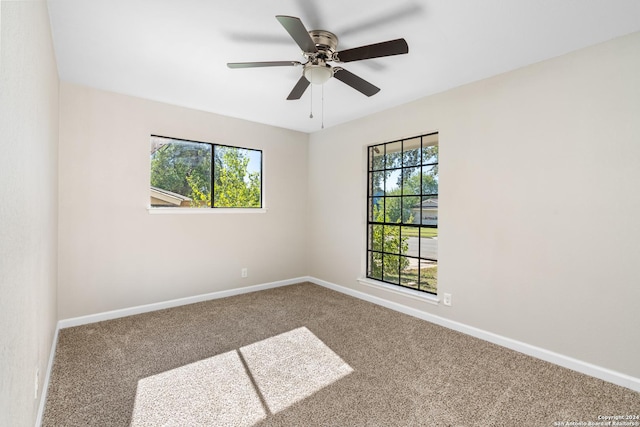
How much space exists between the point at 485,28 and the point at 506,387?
7.97ft

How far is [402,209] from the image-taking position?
3.82 m

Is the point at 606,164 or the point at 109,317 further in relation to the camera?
the point at 109,317

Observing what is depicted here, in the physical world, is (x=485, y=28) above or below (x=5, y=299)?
above

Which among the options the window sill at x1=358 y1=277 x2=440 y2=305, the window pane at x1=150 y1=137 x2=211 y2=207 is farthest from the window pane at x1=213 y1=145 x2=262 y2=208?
the window sill at x1=358 y1=277 x2=440 y2=305

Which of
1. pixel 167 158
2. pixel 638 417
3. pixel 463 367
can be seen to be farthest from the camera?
pixel 167 158

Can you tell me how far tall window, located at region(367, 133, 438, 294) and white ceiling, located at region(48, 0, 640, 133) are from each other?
0.81 metres

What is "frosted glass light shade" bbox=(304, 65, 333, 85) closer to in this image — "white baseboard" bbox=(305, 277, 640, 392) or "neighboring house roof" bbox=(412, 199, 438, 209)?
"neighboring house roof" bbox=(412, 199, 438, 209)

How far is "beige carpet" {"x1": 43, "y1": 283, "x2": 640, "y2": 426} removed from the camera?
178 centimetres

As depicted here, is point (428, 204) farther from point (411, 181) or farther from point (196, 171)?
point (196, 171)

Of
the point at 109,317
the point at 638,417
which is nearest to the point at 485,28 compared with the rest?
the point at 638,417

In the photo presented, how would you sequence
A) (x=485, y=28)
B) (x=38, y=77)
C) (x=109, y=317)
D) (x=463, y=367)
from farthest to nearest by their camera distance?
(x=109, y=317) < (x=463, y=367) < (x=485, y=28) < (x=38, y=77)

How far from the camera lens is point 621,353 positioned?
6.93 ft

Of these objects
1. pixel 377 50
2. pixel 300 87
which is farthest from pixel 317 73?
pixel 377 50

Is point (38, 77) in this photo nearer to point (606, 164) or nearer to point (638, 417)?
point (606, 164)
